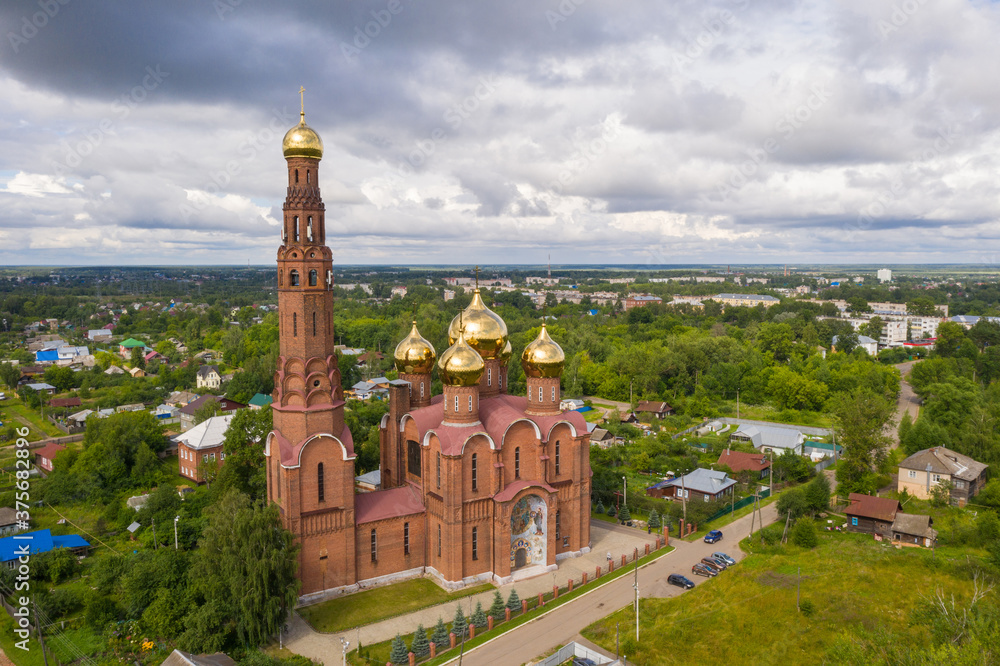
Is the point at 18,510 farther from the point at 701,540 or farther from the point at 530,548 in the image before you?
the point at 701,540

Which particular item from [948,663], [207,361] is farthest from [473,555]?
[207,361]

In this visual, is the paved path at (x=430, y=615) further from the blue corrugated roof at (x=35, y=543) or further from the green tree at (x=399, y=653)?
the blue corrugated roof at (x=35, y=543)

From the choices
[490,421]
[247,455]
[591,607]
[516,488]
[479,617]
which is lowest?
[591,607]

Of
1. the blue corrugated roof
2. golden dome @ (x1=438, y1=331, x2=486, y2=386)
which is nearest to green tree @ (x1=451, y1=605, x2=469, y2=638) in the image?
golden dome @ (x1=438, y1=331, x2=486, y2=386)

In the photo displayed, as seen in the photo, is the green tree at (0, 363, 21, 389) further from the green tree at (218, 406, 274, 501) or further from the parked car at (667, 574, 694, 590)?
the parked car at (667, 574, 694, 590)

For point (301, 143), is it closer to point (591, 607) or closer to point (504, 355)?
point (504, 355)

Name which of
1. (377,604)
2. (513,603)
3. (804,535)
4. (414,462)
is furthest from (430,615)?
(804,535)
